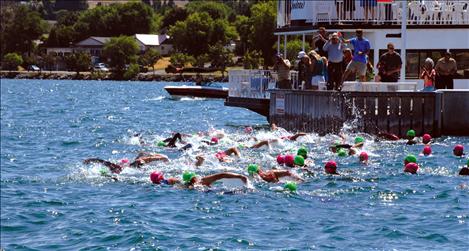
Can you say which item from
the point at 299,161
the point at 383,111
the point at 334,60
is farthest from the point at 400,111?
the point at 299,161

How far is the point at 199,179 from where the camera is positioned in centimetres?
2414

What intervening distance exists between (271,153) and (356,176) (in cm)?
568

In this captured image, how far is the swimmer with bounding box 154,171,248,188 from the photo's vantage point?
23609 mm

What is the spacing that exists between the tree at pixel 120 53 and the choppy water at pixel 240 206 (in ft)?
504

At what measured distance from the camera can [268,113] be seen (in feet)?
137

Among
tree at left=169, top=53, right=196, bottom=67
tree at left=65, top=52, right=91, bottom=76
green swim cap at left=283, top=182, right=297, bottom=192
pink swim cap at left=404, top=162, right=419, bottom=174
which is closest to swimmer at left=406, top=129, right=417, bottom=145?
Answer: pink swim cap at left=404, top=162, right=419, bottom=174

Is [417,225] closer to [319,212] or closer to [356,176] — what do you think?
[319,212]

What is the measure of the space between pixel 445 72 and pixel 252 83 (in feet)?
28.1

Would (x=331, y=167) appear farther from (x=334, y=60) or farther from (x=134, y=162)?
(x=334, y=60)

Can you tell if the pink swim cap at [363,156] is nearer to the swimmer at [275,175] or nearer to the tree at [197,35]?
the swimmer at [275,175]

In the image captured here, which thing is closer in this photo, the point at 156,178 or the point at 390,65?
the point at 156,178

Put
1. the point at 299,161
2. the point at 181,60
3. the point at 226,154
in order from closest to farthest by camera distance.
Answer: the point at 299,161 → the point at 226,154 → the point at 181,60

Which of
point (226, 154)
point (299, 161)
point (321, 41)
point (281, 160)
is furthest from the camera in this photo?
point (321, 41)

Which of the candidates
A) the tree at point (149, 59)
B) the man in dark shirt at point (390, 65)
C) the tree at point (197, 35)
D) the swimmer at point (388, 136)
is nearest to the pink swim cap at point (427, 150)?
the swimmer at point (388, 136)
